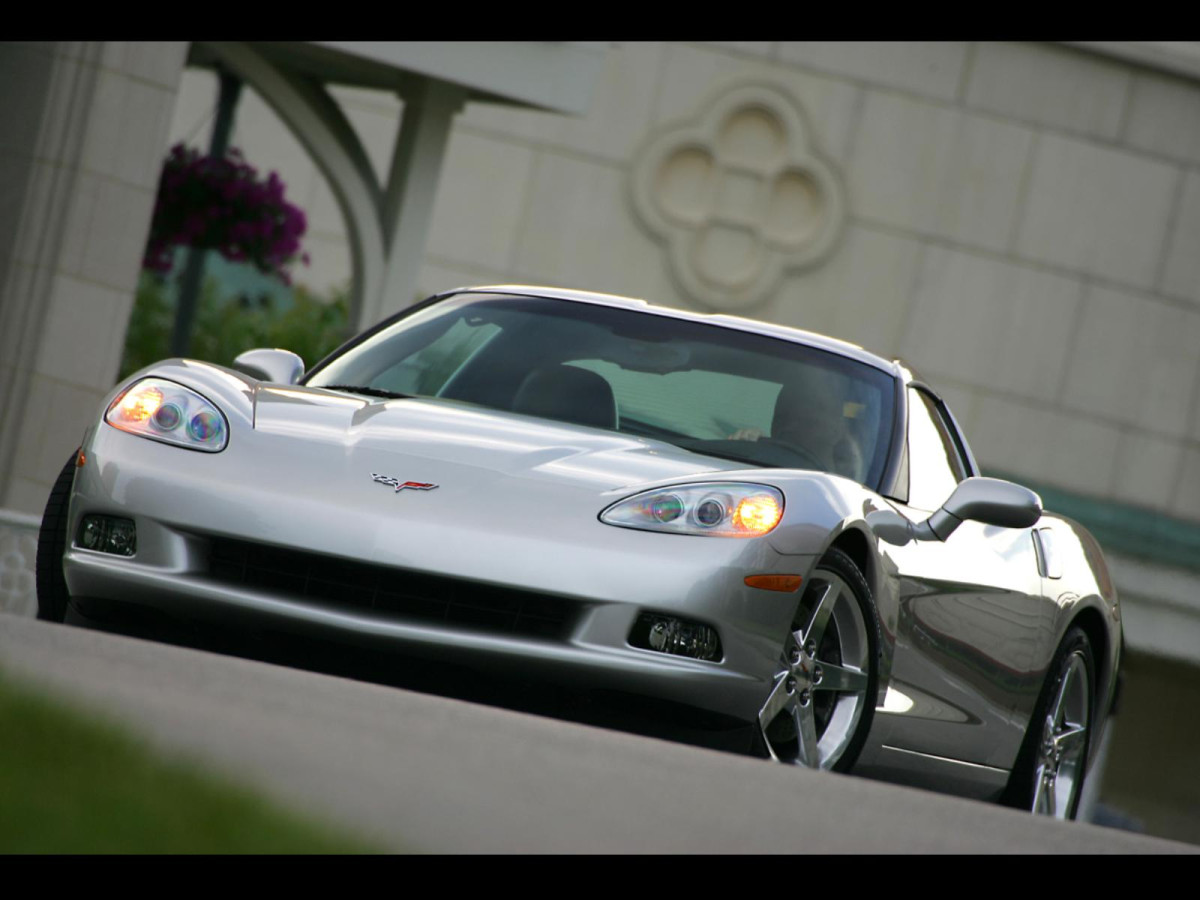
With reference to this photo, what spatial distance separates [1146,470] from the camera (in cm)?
2405

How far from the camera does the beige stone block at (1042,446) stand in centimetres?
2389

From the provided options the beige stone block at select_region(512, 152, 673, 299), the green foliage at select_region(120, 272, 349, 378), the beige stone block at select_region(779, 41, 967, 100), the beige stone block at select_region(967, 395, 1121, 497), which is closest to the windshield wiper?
the green foliage at select_region(120, 272, 349, 378)

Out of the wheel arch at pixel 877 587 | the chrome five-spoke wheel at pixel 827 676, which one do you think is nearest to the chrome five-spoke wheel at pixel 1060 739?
the wheel arch at pixel 877 587

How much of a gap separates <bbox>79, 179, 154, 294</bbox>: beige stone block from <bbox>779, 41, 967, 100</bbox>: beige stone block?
13318mm

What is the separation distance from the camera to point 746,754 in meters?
5.04

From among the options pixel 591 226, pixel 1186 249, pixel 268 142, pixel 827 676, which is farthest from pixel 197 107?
pixel 827 676

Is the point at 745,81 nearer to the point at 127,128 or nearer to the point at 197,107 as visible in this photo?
the point at 197,107

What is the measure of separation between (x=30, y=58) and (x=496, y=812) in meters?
9.29

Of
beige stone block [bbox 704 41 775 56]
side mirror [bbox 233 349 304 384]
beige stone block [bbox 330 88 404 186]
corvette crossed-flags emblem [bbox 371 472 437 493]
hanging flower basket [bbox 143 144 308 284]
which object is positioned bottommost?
corvette crossed-flags emblem [bbox 371 472 437 493]

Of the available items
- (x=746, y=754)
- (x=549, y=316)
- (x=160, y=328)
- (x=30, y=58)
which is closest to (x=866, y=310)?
(x=160, y=328)

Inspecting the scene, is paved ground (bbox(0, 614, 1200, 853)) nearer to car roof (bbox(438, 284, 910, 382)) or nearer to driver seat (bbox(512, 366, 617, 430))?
driver seat (bbox(512, 366, 617, 430))

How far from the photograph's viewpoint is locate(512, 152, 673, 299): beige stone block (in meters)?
23.7

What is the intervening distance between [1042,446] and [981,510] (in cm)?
1852

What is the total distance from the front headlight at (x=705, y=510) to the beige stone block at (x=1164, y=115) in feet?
66.5
